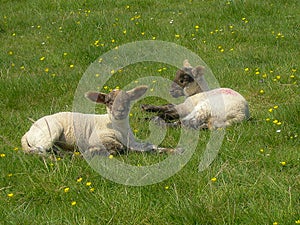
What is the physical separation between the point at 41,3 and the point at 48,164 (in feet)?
30.6

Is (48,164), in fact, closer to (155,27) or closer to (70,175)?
(70,175)

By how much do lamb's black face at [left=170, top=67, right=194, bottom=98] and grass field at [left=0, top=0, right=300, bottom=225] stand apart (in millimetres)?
406

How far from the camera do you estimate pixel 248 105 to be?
8141mm

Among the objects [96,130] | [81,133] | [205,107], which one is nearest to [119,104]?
[96,130]

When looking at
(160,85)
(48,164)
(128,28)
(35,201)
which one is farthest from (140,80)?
(35,201)

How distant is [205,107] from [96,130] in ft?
5.99

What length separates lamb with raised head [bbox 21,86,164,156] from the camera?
6605 mm

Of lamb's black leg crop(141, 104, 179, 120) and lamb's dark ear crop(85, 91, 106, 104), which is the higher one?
lamb's dark ear crop(85, 91, 106, 104)

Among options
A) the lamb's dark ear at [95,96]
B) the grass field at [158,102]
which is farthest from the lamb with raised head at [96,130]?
the grass field at [158,102]

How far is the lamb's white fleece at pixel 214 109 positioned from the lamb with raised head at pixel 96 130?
1.19 metres

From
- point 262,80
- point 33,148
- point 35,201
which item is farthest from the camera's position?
point 262,80

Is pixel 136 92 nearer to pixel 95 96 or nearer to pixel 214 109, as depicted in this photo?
pixel 95 96

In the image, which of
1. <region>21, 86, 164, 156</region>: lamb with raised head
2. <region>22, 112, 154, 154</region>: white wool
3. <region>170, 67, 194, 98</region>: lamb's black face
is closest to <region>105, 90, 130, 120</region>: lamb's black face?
<region>21, 86, 164, 156</region>: lamb with raised head

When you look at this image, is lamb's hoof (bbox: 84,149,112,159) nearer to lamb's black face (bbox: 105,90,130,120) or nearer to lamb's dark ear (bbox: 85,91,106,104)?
lamb's black face (bbox: 105,90,130,120)
